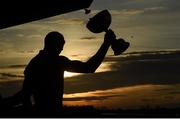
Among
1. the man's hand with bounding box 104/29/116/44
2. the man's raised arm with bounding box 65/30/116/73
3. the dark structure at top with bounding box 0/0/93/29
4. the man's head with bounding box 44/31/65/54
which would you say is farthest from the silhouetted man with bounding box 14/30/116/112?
the dark structure at top with bounding box 0/0/93/29

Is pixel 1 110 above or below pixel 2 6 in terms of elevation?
below

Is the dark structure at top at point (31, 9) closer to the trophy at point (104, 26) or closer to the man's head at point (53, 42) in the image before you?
the trophy at point (104, 26)

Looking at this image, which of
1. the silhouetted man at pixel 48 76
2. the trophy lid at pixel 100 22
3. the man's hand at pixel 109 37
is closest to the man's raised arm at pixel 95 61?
the man's hand at pixel 109 37

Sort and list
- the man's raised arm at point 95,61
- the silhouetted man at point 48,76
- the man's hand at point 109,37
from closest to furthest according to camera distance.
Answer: the silhouetted man at point 48,76
the man's raised arm at point 95,61
the man's hand at point 109,37

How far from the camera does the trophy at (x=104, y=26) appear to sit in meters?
4.94

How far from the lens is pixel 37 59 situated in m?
4.11

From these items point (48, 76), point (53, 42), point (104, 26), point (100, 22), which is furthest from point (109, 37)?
point (48, 76)

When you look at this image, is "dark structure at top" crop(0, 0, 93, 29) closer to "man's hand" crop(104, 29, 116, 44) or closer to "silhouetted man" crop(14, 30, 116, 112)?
"man's hand" crop(104, 29, 116, 44)

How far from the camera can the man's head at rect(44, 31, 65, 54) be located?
4242 millimetres

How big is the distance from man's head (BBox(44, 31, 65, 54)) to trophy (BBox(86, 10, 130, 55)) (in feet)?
3.00

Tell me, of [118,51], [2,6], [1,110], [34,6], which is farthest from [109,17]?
[1,110]

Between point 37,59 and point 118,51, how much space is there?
1.28 meters

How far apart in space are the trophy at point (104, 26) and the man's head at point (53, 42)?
0.91 m

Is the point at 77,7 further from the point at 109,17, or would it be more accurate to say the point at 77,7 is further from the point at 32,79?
the point at 32,79
